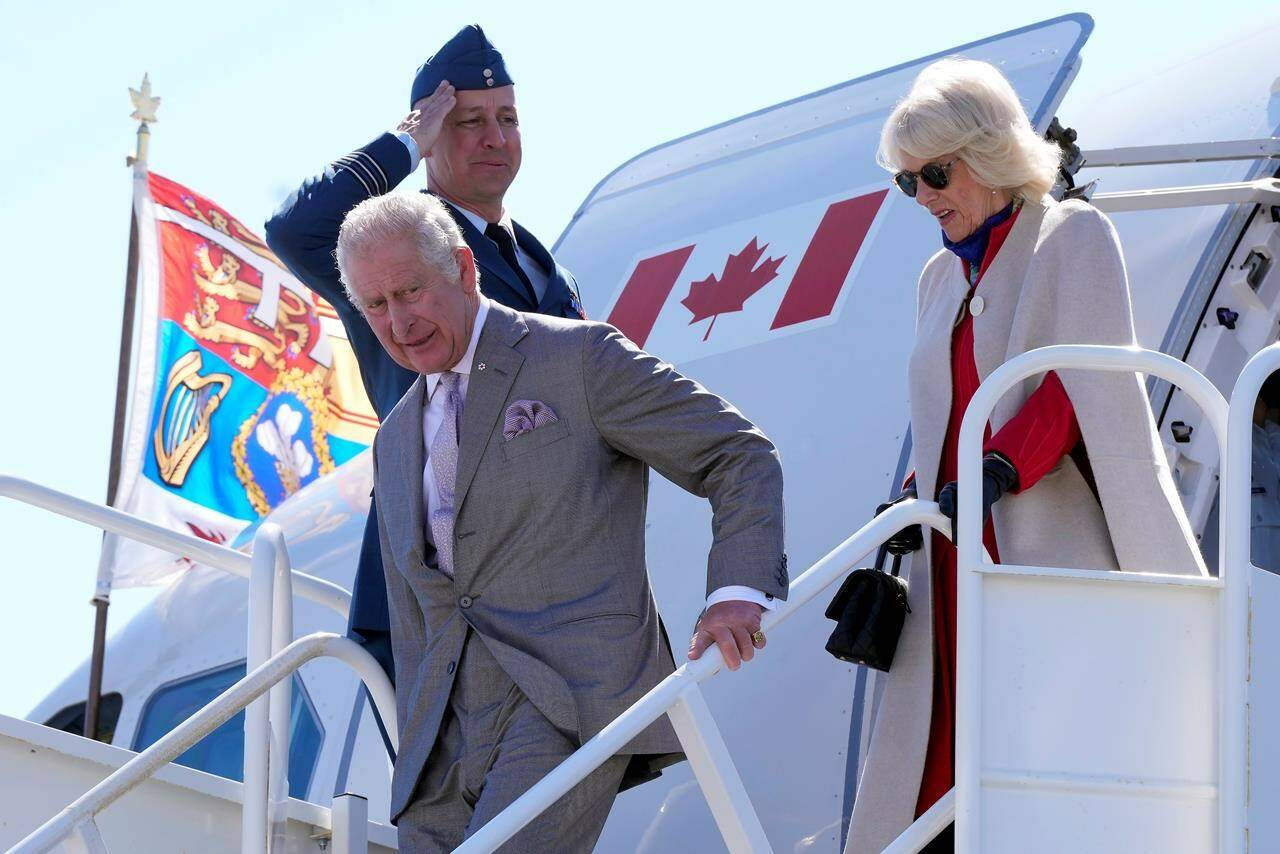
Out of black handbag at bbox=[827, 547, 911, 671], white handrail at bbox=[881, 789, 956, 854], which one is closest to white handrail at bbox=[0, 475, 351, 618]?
black handbag at bbox=[827, 547, 911, 671]

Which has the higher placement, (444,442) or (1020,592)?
(444,442)

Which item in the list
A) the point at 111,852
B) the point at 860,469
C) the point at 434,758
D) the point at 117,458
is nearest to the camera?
the point at 434,758

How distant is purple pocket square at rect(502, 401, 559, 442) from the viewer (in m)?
3.86

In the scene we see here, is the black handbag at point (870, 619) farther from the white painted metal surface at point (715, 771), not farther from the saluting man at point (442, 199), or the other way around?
the saluting man at point (442, 199)

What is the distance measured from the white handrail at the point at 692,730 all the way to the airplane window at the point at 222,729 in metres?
2.55

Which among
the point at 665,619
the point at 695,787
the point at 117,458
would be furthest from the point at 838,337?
the point at 117,458

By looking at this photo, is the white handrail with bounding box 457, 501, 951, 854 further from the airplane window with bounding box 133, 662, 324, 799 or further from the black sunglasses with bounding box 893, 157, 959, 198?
the airplane window with bounding box 133, 662, 324, 799

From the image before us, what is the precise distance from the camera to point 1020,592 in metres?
3.50

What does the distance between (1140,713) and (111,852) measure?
2449 millimetres

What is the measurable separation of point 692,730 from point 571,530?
53cm

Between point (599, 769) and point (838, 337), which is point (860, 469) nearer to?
point (838, 337)

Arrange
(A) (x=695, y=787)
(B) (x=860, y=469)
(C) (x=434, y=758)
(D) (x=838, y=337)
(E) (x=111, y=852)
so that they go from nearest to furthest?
(C) (x=434, y=758)
(E) (x=111, y=852)
(A) (x=695, y=787)
(B) (x=860, y=469)
(D) (x=838, y=337)

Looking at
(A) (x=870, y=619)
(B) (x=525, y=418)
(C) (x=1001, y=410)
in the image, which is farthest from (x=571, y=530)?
(C) (x=1001, y=410)

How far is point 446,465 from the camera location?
3957 mm
